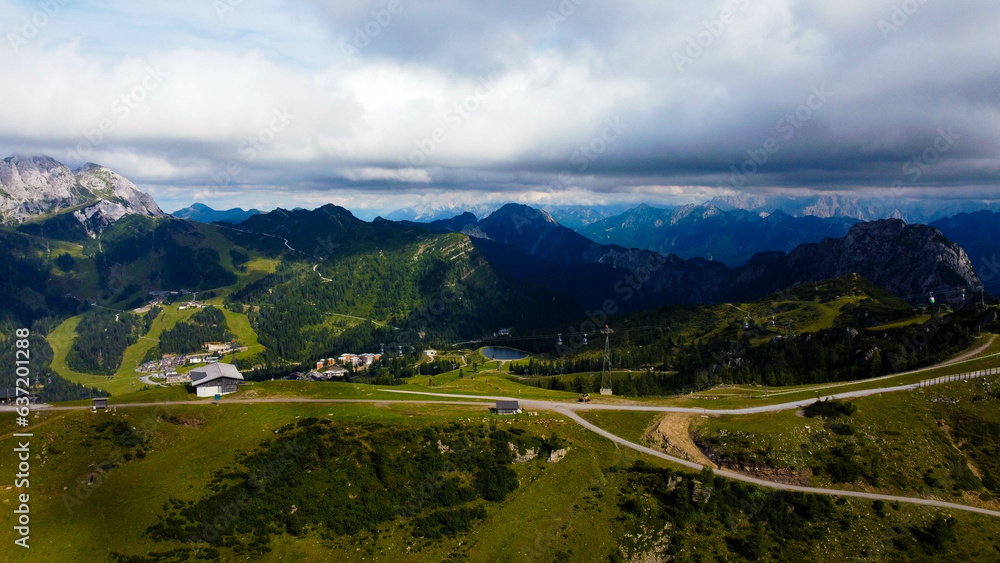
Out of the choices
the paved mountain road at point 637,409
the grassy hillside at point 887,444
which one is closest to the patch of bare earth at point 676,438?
the paved mountain road at point 637,409

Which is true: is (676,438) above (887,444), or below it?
above

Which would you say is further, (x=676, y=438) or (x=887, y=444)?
(x=676, y=438)

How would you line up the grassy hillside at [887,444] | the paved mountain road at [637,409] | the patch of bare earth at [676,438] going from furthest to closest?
the patch of bare earth at [676,438]
the grassy hillside at [887,444]
the paved mountain road at [637,409]

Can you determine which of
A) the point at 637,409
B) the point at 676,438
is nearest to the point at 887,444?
the point at 676,438

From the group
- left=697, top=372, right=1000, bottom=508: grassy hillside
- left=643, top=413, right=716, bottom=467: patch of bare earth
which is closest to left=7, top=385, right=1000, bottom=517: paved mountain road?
left=643, top=413, right=716, bottom=467: patch of bare earth

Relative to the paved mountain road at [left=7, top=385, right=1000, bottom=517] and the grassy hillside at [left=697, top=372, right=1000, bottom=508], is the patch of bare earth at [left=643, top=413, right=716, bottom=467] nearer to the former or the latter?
the paved mountain road at [left=7, top=385, right=1000, bottom=517]

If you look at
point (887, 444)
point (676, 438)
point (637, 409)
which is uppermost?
point (637, 409)

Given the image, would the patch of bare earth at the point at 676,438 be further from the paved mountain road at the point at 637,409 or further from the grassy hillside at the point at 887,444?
the grassy hillside at the point at 887,444

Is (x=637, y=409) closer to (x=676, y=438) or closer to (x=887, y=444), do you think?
(x=676, y=438)

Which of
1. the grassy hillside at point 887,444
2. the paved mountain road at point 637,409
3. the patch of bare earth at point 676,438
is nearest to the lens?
the paved mountain road at point 637,409

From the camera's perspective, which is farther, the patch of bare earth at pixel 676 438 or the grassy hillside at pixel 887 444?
the patch of bare earth at pixel 676 438

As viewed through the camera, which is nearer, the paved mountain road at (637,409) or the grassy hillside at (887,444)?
the paved mountain road at (637,409)

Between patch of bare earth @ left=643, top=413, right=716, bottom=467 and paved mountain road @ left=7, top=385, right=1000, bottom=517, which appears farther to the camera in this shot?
patch of bare earth @ left=643, top=413, right=716, bottom=467
